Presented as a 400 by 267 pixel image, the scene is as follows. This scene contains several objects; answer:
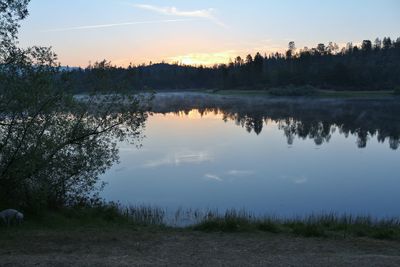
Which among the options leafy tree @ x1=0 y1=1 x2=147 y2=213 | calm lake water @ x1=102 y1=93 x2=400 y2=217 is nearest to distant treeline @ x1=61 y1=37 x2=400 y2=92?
calm lake water @ x1=102 y1=93 x2=400 y2=217

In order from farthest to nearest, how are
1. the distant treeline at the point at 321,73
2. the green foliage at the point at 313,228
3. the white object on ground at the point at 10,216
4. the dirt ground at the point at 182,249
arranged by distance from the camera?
the distant treeline at the point at 321,73
the green foliage at the point at 313,228
the white object on ground at the point at 10,216
the dirt ground at the point at 182,249

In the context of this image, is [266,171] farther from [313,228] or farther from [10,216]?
[10,216]

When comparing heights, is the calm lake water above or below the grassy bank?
below

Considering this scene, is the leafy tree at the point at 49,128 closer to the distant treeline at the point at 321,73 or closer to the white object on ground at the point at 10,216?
the white object on ground at the point at 10,216

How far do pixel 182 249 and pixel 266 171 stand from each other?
14.3 meters

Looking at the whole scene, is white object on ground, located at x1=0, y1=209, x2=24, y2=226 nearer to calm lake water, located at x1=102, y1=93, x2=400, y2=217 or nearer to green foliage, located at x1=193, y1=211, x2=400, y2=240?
green foliage, located at x1=193, y1=211, x2=400, y2=240

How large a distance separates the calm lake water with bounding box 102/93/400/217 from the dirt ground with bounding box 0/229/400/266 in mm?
5503

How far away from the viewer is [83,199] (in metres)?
15.1

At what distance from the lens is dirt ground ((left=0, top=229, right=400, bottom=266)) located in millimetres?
9164

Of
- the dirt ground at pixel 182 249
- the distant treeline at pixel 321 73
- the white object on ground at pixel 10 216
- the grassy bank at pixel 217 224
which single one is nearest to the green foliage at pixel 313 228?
the grassy bank at pixel 217 224

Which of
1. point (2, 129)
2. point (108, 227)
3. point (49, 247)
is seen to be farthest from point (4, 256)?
point (2, 129)

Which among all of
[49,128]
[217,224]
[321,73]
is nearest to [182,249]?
[217,224]

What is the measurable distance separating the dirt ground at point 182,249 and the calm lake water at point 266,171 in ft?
18.1

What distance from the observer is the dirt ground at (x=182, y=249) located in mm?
9164
